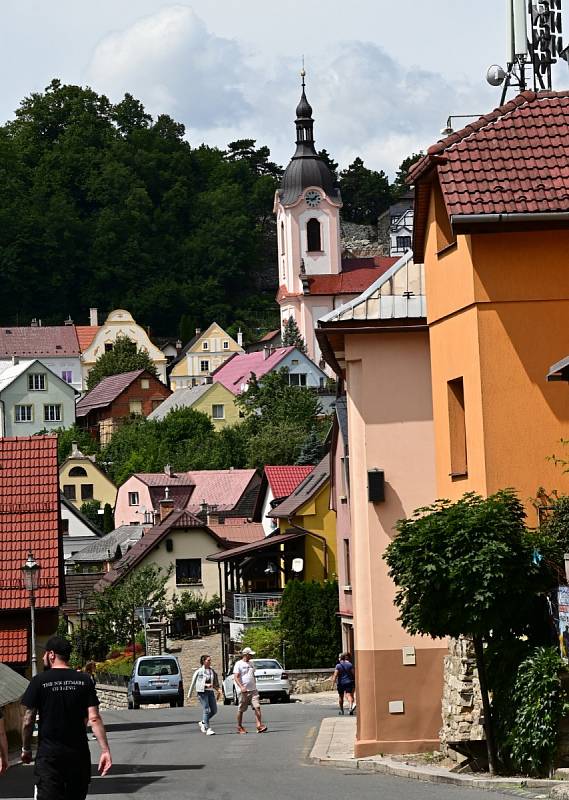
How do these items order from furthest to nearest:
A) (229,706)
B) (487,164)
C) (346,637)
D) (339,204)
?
(339,204) → (346,637) → (229,706) → (487,164)

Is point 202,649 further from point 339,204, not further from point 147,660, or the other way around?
point 339,204

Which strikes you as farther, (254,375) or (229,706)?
(254,375)

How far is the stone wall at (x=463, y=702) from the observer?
64.3 ft

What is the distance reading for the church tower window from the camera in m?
148

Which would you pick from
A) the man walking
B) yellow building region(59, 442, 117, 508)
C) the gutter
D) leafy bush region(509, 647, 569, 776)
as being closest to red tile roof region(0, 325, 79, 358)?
yellow building region(59, 442, 117, 508)

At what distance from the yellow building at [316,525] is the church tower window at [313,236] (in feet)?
295

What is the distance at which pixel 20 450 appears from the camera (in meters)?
33.7

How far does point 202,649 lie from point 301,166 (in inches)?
3676

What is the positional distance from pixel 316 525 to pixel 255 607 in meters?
4.32

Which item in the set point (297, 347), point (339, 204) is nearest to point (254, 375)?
point (297, 347)

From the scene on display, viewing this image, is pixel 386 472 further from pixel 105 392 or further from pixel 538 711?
pixel 105 392

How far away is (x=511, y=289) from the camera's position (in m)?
19.8

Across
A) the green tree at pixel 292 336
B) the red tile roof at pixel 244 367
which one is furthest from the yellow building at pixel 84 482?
the green tree at pixel 292 336

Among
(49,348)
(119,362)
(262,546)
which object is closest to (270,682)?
(262,546)
